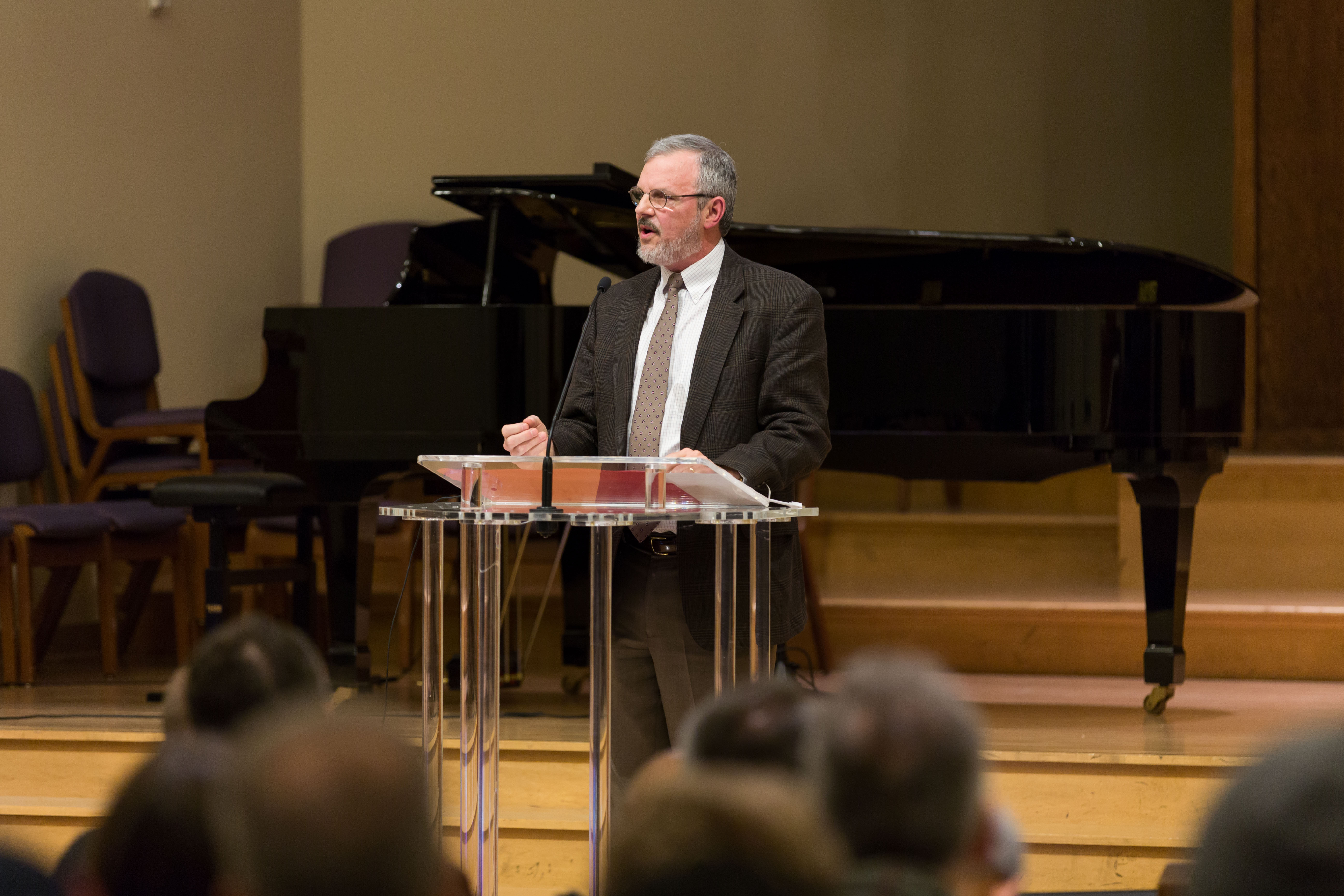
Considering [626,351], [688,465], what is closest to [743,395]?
[626,351]

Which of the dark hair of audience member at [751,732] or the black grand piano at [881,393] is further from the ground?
the black grand piano at [881,393]

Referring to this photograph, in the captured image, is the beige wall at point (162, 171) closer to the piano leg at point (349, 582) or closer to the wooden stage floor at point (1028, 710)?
the wooden stage floor at point (1028, 710)

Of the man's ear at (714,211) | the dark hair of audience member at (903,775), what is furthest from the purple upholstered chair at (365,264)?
the dark hair of audience member at (903,775)

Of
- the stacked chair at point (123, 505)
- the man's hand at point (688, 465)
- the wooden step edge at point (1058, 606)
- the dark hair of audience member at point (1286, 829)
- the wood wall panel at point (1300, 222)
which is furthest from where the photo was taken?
the wood wall panel at point (1300, 222)

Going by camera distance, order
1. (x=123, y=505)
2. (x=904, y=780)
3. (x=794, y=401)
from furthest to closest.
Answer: (x=123, y=505), (x=794, y=401), (x=904, y=780)

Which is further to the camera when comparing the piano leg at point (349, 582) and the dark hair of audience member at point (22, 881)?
the piano leg at point (349, 582)

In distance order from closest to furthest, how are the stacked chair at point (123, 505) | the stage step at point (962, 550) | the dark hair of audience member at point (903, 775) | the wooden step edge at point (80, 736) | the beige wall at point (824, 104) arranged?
the dark hair of audience member at point (903, 775) → the wooden step edge at point (80, 736) → the stacked chair at point (123, 505) → the stage step at point (962, 550) → the beige wall at point (824, 104)

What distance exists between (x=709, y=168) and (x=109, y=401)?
3.67 meters

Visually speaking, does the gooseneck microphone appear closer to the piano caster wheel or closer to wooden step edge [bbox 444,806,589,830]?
wooden step edge [bbox 444,806,589,830]

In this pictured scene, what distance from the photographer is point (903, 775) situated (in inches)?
37.2

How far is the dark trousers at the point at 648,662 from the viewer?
2.53 meters

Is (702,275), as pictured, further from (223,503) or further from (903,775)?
(223,503)

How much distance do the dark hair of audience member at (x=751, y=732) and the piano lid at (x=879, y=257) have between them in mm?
2781

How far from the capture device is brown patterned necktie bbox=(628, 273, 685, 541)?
2572 millimetres
